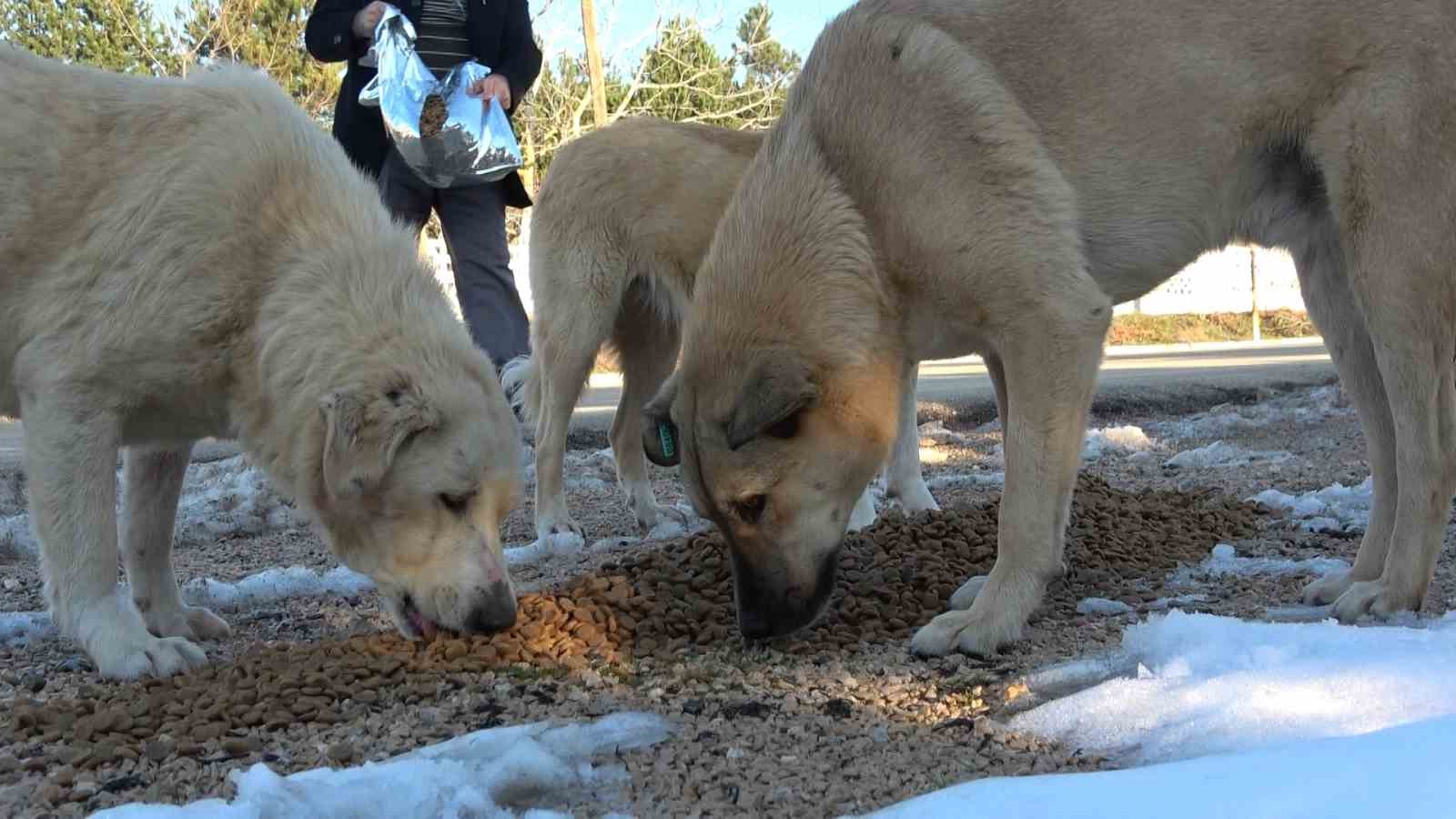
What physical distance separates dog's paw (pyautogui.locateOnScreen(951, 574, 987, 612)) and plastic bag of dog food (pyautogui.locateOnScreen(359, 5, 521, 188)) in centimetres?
385

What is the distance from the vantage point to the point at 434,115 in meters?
6.55

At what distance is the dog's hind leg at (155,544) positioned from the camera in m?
4.16

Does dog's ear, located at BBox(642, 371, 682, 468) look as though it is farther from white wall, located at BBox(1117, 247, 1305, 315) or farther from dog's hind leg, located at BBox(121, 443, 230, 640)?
white wall, located at BBox(1117, 247, 1305, 315)

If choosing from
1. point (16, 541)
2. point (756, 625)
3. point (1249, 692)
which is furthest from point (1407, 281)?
point (16, 541)

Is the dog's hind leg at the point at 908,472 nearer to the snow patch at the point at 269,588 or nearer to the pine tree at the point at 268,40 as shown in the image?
the snow patch at the point at 269,588

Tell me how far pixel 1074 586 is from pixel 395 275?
7.49ft

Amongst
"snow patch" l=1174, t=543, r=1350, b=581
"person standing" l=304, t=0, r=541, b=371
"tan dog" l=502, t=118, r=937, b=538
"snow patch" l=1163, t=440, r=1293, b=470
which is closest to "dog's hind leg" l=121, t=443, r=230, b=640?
"tan dog" l=502, t=118, r=937, b=538

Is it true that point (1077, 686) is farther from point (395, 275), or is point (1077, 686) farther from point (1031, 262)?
point (395, 275)

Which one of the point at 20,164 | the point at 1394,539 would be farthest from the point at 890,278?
the point at 20,164

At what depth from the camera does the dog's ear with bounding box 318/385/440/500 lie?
334 centimetres

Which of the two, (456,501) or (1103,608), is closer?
(456,501)

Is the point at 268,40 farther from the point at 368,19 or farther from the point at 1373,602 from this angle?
the point at 1373,602

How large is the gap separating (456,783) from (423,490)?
4.28ft

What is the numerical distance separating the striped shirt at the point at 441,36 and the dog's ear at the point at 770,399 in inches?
157
